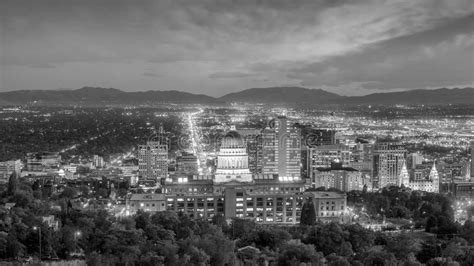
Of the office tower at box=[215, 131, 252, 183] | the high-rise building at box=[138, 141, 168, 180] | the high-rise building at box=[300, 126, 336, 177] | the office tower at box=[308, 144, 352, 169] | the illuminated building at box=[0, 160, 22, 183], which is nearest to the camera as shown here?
the office tower at box=[215, 131, 252, 183]

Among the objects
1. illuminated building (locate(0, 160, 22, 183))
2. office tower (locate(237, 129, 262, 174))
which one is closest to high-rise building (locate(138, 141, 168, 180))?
office tower (locate(237, 129, 262, 174))

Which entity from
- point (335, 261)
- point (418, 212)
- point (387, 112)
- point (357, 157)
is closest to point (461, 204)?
point (418, 212)

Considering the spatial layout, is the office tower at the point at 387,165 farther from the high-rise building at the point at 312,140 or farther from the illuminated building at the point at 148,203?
the illuminated building at the point at 148,203

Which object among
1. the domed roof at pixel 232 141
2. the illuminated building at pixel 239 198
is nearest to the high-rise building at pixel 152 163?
the domed roof at pixel 232 141

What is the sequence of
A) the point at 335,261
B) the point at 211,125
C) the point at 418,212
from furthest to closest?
the point at 211,125 < the point at 418,212 < the point at 335,261

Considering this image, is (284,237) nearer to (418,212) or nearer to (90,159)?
(418,212)

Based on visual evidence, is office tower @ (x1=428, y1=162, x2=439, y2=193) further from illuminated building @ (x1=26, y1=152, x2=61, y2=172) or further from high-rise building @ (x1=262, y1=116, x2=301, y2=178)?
illuminated building @ (x1=26, y1=152, x2=61, y2=172)

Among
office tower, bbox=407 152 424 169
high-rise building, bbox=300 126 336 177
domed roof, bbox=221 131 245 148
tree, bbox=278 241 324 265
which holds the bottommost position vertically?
office tower, bbox=407 152 424 169
